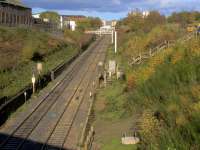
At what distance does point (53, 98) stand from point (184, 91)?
19.3m

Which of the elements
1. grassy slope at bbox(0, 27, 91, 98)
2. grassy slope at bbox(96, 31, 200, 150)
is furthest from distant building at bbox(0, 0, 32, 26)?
grassy slope at bbox(96, 31, 200, 150)

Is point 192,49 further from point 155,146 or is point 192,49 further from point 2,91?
point 2,91

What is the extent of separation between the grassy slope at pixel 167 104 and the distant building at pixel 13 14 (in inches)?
1498

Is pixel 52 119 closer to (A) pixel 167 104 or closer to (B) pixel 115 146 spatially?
(B) pixel 115 146

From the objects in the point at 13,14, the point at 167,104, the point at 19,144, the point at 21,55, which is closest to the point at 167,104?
the point at 167,104

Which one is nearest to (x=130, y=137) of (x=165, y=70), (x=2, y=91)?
(x=165, y=70)

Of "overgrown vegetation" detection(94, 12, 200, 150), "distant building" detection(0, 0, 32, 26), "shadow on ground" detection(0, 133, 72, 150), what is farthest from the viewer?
"distant building" detection(0, 0, 32, 26)

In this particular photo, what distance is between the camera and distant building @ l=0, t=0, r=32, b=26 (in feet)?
224

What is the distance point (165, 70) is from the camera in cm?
2469

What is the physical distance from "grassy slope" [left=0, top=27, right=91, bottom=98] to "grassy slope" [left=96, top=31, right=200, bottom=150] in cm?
885

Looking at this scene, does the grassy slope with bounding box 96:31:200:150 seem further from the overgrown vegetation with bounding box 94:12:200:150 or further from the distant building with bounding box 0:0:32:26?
the distant building with bounding box 0:0:32:26

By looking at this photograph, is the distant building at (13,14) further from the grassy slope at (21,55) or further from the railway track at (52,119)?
the railway track at (52,119)

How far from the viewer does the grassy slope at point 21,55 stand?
38875 millimetres

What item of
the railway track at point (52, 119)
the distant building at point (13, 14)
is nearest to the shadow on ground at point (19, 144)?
the railway track at point (52, 119)
